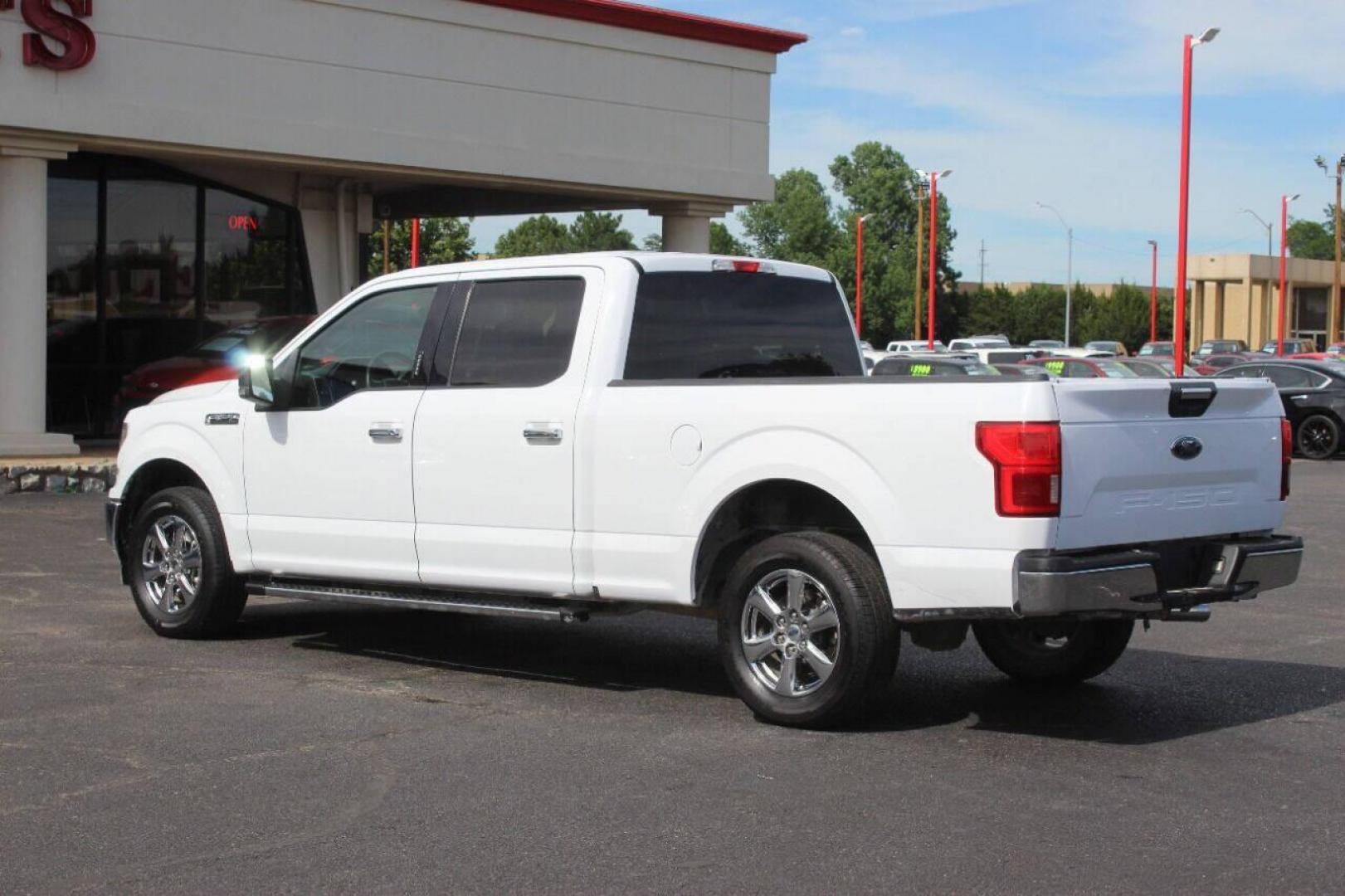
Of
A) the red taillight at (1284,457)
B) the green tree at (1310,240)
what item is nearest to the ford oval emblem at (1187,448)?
the red taillight at (1284,457)

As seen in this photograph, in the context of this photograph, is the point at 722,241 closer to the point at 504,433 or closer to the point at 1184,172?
the point at 1184,172

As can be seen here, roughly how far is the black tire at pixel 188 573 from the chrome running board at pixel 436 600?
0.17 meters

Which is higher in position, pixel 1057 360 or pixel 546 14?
pixel 546 14

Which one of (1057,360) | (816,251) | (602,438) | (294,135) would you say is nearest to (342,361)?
(602,438)

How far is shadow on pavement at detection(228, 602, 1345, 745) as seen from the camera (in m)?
7.52

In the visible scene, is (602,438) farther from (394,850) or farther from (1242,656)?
(1242,656)

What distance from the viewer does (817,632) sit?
720cm

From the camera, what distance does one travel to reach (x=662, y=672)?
341 inches

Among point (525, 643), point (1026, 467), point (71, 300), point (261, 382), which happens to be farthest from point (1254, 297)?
point (1026, 467)

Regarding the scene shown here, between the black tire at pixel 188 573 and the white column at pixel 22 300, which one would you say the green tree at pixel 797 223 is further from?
the black tire at pixel 188 573

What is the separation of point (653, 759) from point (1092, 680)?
2.83m

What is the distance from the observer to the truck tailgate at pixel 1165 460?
21.9 ft

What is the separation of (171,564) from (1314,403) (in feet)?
75.2

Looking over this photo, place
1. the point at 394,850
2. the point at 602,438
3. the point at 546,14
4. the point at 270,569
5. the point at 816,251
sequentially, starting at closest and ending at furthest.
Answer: the point at 394,850 → the point at 602,438 → the point at 270,569 → the point at 546,14 → the point at 816,251
